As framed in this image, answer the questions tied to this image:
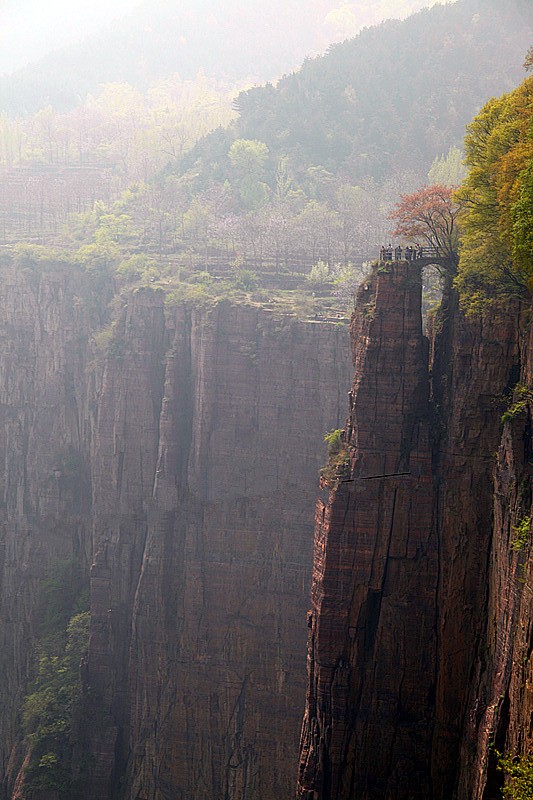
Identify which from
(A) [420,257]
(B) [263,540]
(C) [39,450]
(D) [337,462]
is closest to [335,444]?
(D) [337,462]

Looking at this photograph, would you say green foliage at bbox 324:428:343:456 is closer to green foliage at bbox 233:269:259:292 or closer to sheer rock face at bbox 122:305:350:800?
sheer rock face at bbox 122:305:350:800

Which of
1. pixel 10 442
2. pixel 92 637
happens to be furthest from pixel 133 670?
pixel 10 442

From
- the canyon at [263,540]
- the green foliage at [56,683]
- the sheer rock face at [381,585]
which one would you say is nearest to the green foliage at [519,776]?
the canyon at [263,540]

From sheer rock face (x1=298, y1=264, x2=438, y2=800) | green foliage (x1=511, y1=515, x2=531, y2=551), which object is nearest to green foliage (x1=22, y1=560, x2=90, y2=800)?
sheer rock face (x1=298, y1=264, x2=438, y2=800)

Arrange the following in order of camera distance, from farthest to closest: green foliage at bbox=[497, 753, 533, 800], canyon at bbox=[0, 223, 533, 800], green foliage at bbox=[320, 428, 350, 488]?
1. green foliage at bbox=[320, 428, 350, 488]
2. canyon at bbox=[0, 223, 533, 800]
3. green foliage at bbox=[497, 753, 533, 800]

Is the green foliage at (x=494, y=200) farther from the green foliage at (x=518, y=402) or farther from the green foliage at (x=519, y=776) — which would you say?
the green foliage at (x=519, y=776)

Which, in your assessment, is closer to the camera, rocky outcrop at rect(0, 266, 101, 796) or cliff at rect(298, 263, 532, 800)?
cliff at rect(298, 263, 532, 800)
